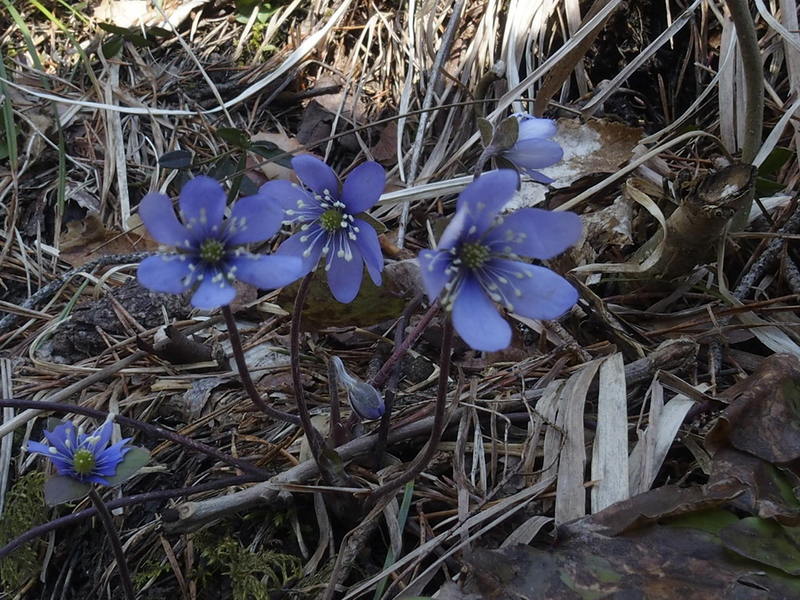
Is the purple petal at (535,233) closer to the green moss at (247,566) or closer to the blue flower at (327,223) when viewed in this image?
the blue flower at (327,223)

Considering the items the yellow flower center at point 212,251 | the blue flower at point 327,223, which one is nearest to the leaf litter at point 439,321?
the blue flower at point 327,223

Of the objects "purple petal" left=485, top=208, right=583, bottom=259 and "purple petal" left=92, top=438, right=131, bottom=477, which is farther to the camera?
"purple petal" left=92, top=438, right=131, bottom=477

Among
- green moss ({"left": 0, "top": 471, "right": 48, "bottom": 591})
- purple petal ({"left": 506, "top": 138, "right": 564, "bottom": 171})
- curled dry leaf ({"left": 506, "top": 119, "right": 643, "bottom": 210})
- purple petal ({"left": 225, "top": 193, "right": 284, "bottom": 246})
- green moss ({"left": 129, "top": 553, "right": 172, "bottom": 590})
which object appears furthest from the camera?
curled dry leaf ({"left": 506, "top": 119, "right": 643, "bottom": 210})

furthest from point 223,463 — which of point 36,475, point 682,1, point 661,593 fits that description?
point 682,1

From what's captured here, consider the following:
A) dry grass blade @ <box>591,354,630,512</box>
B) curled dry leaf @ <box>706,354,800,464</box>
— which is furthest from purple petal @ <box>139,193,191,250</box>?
curled dry leaf @ <box>706,354,800,464</box>

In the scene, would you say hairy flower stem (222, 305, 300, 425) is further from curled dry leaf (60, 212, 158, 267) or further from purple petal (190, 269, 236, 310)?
curled dry leaf (60, 212, 158, 267)

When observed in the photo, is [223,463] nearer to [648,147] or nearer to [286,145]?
[286,145]

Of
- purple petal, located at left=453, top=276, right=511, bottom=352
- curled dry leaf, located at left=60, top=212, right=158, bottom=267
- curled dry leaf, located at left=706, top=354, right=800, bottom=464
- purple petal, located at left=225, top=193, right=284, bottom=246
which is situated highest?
curled dry leaf, located at left=60, top=212, right=158, bottom=267
